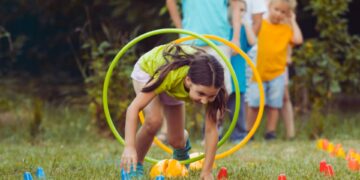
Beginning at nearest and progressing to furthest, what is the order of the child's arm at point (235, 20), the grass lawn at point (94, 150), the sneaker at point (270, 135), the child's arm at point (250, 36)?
the grass lawn at point (94, 150), the child's arm at point (235, 20), the child's arm at point (250, 36), the sneaker at point (270, 135)

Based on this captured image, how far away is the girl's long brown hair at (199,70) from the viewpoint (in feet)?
13.9

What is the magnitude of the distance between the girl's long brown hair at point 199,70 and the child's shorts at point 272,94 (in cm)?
376

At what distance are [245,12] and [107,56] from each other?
172 centimetres

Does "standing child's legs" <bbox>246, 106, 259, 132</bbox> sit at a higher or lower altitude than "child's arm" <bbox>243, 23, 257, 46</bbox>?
lower

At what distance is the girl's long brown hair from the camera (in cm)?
425

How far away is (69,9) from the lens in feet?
35.1

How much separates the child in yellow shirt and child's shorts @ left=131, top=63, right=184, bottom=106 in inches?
136

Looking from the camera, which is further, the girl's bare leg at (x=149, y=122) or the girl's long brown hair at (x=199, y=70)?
the girl's bare leg at (x=149, y=122)

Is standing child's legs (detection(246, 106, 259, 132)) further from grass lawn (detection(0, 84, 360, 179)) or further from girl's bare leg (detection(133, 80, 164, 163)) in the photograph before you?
girl's bare leg (detection(133, 80, 164, 163))

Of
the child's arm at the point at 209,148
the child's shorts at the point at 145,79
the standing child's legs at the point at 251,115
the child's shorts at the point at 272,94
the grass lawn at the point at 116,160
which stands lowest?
the standing child's legs at the point at 251,115

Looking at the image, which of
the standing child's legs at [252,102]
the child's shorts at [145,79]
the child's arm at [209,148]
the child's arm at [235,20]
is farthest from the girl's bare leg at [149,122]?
the standing child's legs at [252,102]

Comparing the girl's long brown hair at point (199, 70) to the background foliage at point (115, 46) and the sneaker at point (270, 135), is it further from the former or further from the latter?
the sneaker at point (270, 135)

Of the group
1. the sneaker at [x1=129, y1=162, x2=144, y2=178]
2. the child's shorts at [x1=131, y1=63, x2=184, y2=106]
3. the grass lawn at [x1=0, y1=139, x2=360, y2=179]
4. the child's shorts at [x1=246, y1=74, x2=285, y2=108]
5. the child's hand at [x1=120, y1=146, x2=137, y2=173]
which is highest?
the child's shorts at [x1=131, y1=63, x2=184, y2=106]

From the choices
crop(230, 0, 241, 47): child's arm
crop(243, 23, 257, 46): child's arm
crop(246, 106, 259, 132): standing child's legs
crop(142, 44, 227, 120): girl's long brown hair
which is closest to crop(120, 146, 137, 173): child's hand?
crop(142, 44, 227, 120): girl's long brown hair
